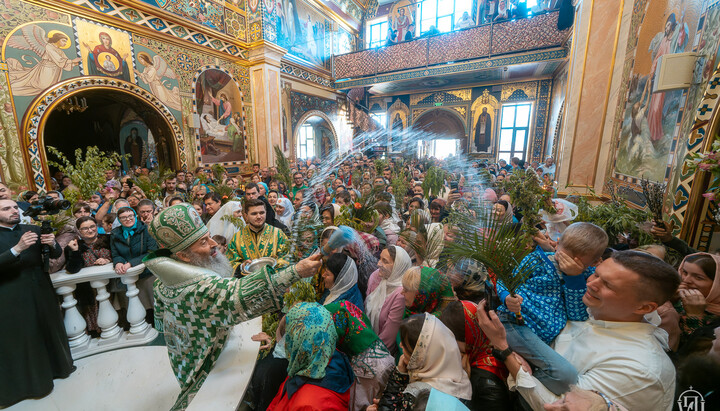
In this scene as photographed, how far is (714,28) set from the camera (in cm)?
273

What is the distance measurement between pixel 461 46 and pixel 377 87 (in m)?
5.03

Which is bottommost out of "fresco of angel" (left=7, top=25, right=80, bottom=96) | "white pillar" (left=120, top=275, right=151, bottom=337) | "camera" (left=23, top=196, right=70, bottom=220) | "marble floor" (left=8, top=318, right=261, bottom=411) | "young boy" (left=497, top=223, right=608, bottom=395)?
"marble floor" (left=8, top=318, right=261, bottom=411)

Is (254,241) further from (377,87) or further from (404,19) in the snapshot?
(404,19)

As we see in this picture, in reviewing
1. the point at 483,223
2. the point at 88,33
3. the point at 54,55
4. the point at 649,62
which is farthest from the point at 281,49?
the point at 483,223

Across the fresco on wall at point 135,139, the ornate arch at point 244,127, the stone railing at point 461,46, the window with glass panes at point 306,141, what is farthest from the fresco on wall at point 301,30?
the fresco on wall at point 135,139

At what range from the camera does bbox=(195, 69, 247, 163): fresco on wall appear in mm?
9680

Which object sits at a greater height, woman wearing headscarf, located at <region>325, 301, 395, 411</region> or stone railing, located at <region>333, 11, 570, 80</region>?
stone railing, located at <region>333, 11, 570, 80</region>

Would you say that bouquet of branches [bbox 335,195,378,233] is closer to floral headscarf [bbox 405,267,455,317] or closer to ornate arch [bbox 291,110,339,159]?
floral headscarf [bbox 405,267,455,317]

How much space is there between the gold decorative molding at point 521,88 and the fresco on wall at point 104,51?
587 inches

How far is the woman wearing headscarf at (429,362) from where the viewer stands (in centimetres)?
145

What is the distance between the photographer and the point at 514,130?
45.3 ft

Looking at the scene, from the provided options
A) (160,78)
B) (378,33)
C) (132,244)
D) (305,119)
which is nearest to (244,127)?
(160,78)

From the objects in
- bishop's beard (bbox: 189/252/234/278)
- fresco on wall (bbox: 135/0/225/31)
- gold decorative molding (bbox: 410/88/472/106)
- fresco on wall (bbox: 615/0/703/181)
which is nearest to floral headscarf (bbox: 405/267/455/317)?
bishop's beard (bbox: 189/252/234/278)

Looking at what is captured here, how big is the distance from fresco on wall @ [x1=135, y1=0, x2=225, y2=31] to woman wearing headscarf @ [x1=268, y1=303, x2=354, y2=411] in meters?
10.8
